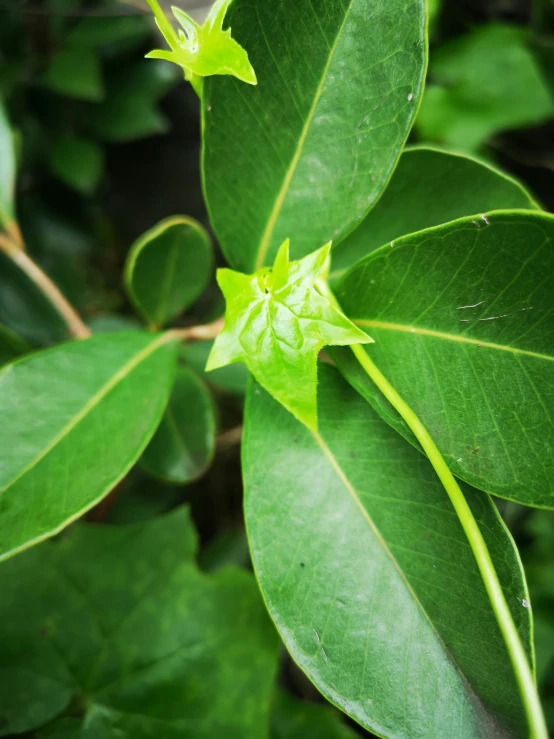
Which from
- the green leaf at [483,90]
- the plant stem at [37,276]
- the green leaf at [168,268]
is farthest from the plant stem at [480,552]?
the green leaf at [483,90]

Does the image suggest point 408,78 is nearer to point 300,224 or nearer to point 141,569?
point 300,224

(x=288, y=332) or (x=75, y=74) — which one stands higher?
(x=75, y=74)

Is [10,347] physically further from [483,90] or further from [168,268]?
[483,90]

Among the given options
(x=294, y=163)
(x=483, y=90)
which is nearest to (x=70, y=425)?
(x=294, y=163)

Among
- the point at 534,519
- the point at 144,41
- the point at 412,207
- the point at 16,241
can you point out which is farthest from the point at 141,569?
the point at 144,41


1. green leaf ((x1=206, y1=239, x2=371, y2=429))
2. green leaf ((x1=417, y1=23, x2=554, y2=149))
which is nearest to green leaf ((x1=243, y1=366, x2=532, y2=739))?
green leaf ((x1=206, y1=239, x2=371, y2=429))

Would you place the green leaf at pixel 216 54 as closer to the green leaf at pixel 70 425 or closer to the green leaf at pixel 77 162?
the green leaf at pixel 70 425
